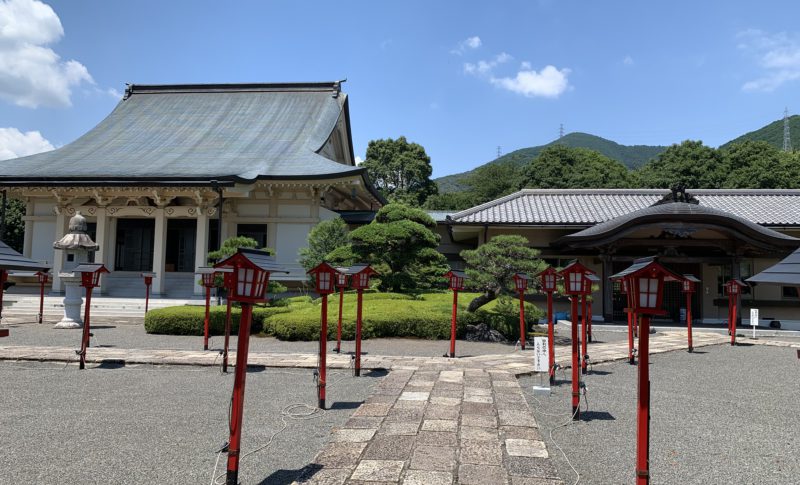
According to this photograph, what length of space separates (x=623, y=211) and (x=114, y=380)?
1876 centimetres

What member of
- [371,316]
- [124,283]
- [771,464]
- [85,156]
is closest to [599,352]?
[371,316]

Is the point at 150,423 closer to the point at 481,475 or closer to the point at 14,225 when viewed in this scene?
the point at 481,475

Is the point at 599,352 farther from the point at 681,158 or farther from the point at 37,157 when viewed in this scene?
the point at 681,158

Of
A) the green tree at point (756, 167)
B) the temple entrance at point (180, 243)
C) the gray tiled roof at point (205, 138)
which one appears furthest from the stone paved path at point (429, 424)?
the green tree at point (756, 167)

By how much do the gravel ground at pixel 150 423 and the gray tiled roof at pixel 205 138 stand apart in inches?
433

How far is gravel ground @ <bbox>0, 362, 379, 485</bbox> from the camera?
3906 mm

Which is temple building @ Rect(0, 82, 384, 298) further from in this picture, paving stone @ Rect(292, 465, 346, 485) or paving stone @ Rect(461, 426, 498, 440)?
paving stone @ Rect(292, 465, 346, 485)

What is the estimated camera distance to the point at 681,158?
1491 inches

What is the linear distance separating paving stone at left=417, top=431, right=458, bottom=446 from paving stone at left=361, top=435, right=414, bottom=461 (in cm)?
11

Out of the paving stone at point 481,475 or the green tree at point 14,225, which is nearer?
the paving stone at point 481,475

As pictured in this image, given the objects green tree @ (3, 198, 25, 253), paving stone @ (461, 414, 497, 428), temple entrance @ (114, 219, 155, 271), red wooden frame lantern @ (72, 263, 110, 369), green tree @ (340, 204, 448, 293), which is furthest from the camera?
green tree @ (3, 198, 25, 253)

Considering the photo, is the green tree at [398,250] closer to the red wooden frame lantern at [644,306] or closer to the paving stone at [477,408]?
the paving stone at [477,408]

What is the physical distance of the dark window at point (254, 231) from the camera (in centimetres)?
1994

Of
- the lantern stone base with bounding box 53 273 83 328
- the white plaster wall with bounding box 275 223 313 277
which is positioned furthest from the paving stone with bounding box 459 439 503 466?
the white plaster wall with bounding box 275 223 313 277
